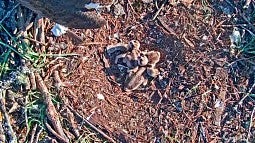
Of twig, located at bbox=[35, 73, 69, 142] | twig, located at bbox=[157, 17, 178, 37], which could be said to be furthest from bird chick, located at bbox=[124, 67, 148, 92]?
twig, located at bbox=[35, 73, 69, 142]

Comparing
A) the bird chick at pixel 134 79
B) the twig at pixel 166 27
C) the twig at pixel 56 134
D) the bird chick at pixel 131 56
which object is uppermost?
the twig at pixel 166 27

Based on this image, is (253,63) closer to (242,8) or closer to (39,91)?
(242,8)

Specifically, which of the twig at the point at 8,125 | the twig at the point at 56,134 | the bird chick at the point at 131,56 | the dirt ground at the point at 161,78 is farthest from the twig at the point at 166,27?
the twig at the point at 8,125

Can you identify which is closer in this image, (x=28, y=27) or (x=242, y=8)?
(x=28, y=27)

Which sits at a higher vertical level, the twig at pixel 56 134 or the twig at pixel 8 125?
the twig at pixel 8 125

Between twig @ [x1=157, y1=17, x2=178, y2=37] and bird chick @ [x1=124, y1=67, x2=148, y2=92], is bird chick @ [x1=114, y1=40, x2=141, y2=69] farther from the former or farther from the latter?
twig @ [x1=157, y1=17, x2=178, y2=37]

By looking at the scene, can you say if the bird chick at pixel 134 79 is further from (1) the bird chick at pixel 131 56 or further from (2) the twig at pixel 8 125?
(2) the twig at pixel 8 125

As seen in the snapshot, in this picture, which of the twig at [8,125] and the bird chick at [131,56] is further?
the bird chick at [131,56]

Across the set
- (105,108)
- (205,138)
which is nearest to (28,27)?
(105,108)
